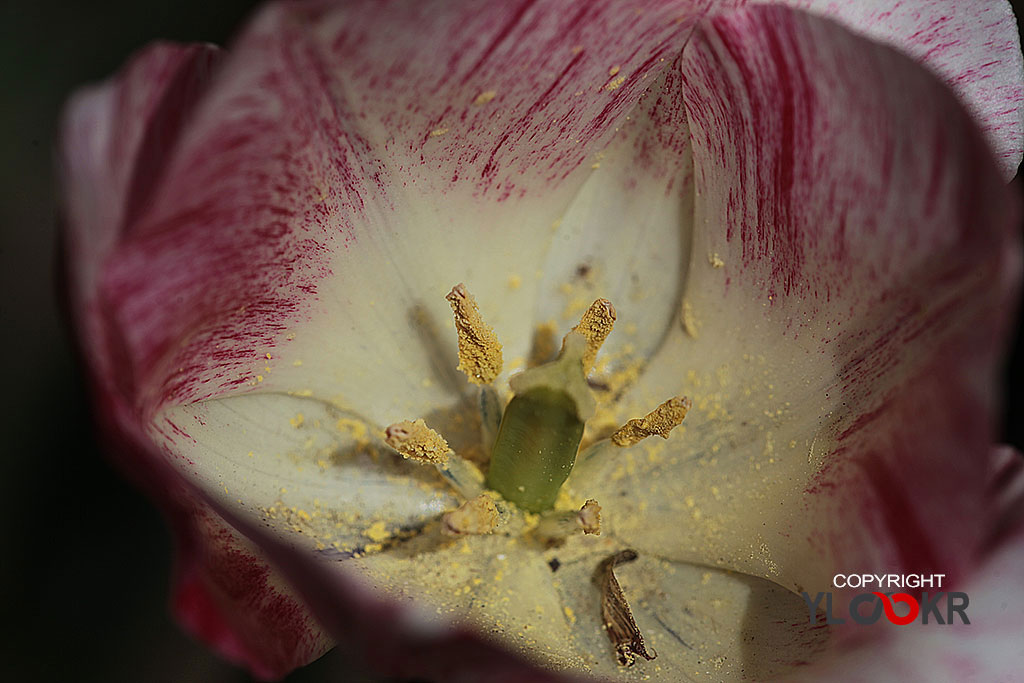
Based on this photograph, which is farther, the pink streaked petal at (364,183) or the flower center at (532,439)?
the flower center at (532,439)

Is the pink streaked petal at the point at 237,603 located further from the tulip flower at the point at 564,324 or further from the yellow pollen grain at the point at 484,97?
the yellow pollen grain at the point at 484,97

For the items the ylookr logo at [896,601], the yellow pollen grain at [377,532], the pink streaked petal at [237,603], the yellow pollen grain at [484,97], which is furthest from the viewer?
the yellow pollen grain at [377,532]

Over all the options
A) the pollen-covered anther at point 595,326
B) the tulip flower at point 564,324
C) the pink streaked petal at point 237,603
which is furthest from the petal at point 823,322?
the pink streaked petal at point 237,603

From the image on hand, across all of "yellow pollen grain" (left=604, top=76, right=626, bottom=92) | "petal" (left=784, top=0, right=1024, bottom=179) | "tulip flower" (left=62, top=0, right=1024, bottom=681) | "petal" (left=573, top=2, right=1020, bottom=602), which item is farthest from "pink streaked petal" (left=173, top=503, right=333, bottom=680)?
"petal" (left=784, top=0, right=1024, bottom=179)

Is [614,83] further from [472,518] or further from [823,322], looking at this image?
[472,518]

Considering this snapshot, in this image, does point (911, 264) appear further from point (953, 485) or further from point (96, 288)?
point (96, 288)

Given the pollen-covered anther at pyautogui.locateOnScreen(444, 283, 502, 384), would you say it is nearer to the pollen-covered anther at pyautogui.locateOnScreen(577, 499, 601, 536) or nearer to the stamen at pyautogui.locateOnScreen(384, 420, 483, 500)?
the stamen at pyautogui.locateOnScreen(384, 420, 483, 500)
